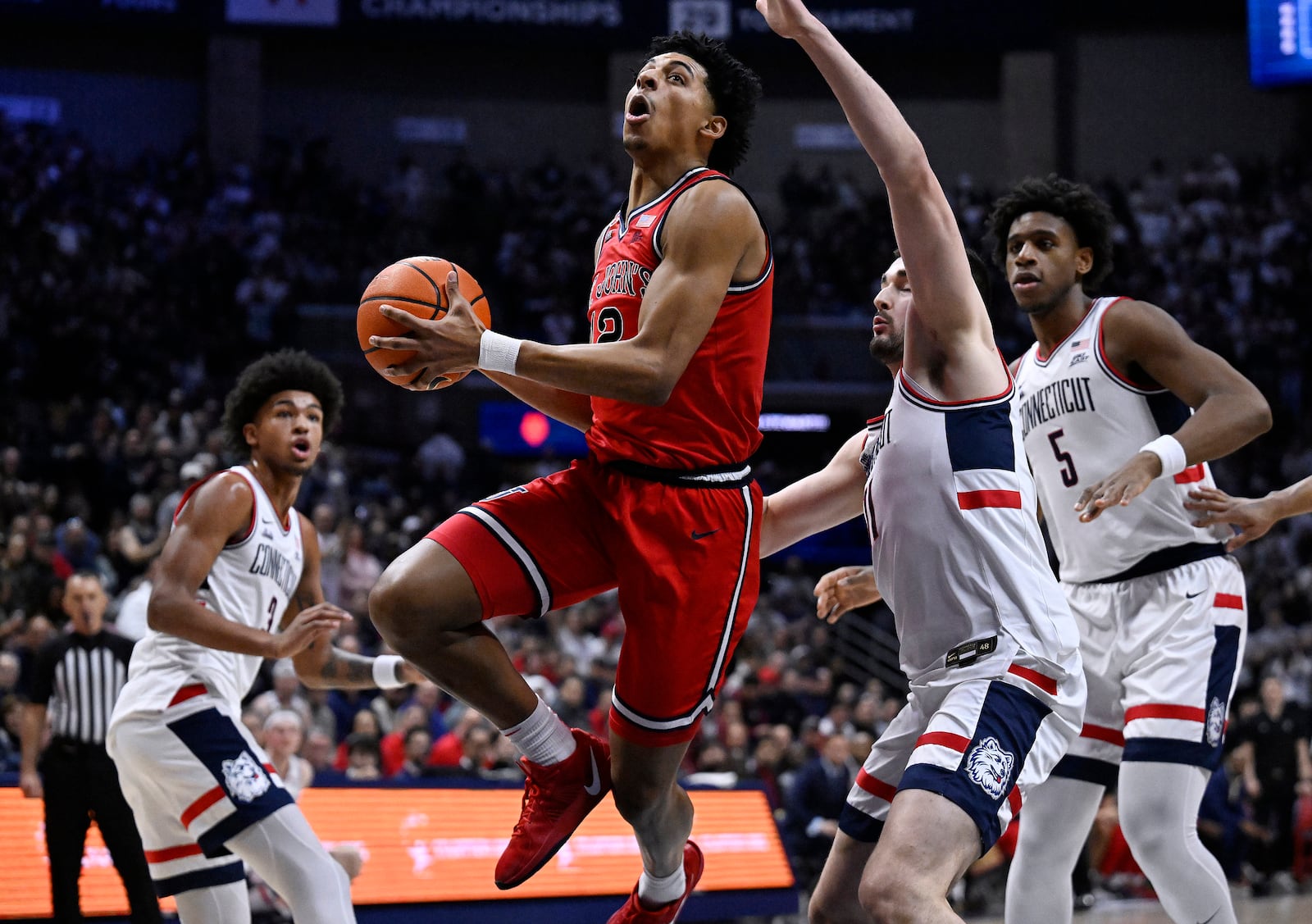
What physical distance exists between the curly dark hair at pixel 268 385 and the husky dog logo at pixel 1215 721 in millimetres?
3603

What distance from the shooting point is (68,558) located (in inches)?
472

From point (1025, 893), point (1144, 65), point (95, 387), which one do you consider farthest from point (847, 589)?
point (1144, 65)

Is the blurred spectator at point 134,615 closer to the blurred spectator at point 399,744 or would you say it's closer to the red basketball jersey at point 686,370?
the blurred spectator at point 399,744

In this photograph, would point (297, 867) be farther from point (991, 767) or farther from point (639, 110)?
point (639, 110)

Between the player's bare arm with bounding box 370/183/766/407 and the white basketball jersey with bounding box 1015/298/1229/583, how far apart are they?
1.53m

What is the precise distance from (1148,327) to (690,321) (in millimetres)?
1920

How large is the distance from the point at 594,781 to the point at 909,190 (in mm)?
1944

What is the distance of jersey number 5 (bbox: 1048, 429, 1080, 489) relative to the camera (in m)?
4.97

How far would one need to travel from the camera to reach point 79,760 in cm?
689

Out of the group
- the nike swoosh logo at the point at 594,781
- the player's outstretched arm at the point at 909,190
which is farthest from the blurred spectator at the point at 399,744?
the player's outstretched arm at the point at 909,190

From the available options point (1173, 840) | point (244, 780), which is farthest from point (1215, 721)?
point (244, 780)

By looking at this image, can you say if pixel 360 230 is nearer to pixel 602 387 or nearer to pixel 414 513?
pixel 414 513

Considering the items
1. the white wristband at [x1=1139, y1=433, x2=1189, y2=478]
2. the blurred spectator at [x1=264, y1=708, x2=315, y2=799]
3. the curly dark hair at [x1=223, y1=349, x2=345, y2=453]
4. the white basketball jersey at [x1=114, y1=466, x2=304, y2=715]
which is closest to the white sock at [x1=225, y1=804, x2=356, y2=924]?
the white basketball jersey at [x1=114, y1=466, x2=304, y2=715]

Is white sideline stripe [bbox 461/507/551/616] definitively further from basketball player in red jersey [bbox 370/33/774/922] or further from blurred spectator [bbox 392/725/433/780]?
blurred spectator [bbox 392/725/433/780]
